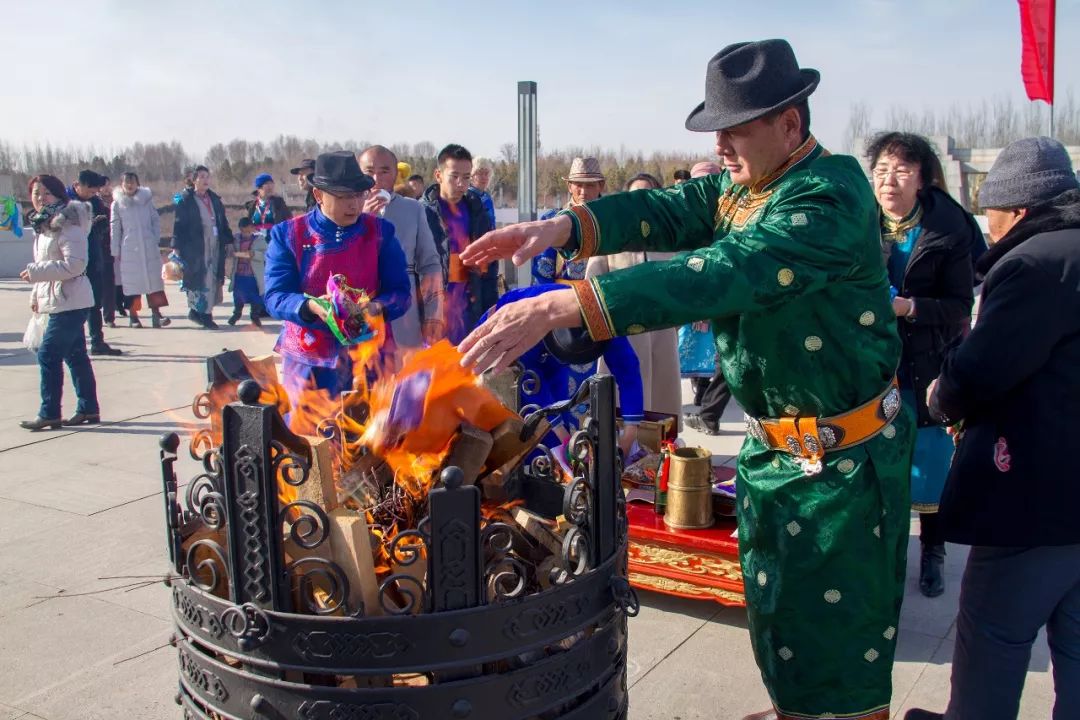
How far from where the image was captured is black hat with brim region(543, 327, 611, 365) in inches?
82.9

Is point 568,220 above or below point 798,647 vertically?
above

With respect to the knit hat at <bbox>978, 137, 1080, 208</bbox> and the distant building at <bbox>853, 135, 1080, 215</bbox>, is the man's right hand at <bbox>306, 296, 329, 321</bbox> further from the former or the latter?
the distant building at <bbox>853, 135, 1080, 215</bbox>

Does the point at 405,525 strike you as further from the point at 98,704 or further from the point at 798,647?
the point at 98,704

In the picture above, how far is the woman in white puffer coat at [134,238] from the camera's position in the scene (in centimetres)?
1002

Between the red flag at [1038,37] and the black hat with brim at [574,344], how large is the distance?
28.0 ft

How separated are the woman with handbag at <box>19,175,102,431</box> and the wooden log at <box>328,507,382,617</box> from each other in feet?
16.6

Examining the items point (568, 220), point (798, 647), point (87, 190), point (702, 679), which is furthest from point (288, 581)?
point (87, 190)

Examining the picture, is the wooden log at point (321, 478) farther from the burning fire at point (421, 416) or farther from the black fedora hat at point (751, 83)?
the black fedora hat at point (751, 83)

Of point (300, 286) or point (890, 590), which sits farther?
point (300, 286)

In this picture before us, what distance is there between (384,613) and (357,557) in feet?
0.44

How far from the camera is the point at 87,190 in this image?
9328 mm

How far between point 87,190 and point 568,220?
853cm

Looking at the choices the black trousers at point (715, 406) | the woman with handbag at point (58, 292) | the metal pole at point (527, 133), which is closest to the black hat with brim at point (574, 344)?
the black trousers at point (715, 406)

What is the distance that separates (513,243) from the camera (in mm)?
2213
